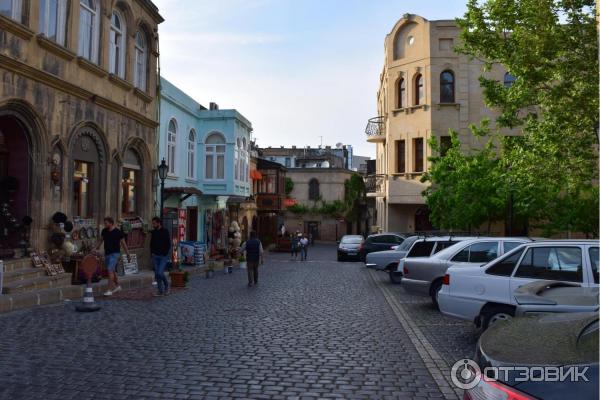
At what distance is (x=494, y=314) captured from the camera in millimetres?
8109

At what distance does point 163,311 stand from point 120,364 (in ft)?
14.1

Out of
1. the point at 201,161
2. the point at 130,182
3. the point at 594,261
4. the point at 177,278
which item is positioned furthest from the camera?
the point at 201,161

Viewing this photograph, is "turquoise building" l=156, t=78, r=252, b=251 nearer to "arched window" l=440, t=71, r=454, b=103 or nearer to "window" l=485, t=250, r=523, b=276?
"arched window" l=440, t=71, r=454, b=103

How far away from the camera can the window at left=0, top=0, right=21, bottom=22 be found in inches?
493

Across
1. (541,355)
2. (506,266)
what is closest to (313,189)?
(506,266)

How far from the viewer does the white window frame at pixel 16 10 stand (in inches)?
500

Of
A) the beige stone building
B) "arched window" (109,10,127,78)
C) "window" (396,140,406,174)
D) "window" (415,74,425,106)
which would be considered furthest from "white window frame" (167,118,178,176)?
"window" (415,74,425,106)

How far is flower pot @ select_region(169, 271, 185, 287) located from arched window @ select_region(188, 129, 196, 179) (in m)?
12.0

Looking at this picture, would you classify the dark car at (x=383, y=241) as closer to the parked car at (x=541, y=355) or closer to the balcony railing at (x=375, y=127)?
the balcony railing at (x=375, y=127)

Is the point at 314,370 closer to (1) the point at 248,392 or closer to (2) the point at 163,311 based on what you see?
(1) the point at 248,392

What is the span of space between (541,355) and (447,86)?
92.9 ft

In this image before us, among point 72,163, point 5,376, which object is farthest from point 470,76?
point 5,376

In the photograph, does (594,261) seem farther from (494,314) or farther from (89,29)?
(89,29)

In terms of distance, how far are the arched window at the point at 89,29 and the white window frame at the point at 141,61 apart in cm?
323
